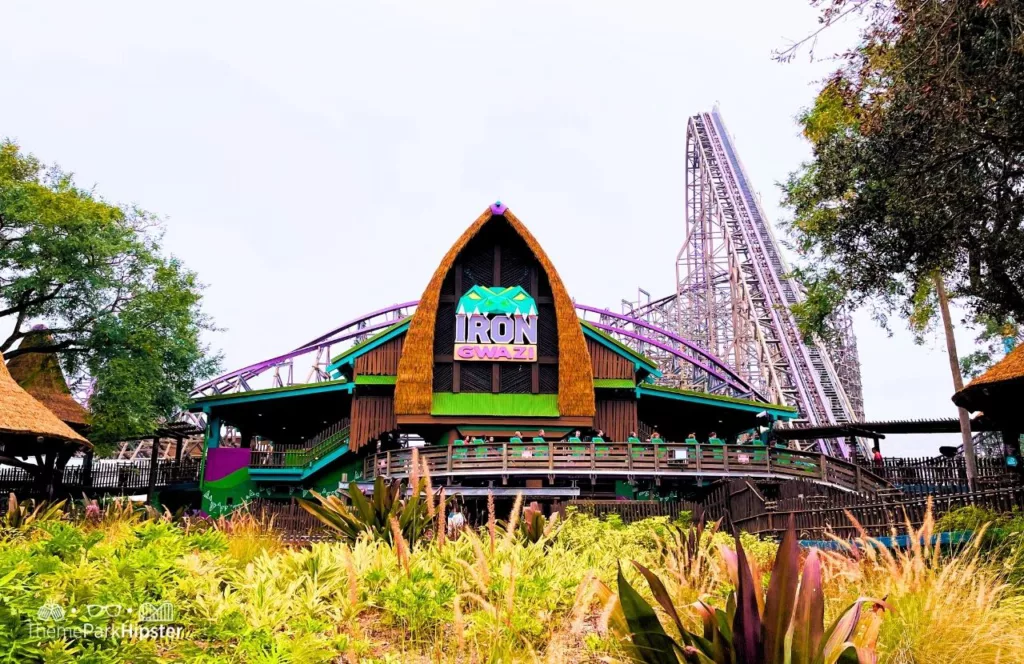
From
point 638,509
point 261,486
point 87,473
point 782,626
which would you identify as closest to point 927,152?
point 638,509

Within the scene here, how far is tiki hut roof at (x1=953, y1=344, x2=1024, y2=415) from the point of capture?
14.5 metres

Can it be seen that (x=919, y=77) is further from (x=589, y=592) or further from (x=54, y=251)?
(x=54, y=251)

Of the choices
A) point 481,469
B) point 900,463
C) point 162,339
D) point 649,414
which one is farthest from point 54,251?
point 900,463

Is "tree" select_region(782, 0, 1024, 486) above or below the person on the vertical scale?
above

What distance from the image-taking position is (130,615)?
5.02 meters

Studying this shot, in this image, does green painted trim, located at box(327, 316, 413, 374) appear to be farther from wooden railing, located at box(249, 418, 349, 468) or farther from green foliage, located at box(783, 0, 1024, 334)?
green foliage, located at box(783, 0, 1024, 334)

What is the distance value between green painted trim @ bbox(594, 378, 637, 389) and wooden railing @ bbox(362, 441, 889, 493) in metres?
4.70

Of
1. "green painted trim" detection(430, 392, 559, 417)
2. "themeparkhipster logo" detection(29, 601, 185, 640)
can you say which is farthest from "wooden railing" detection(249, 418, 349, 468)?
"themeparkhipster logo" detection(29, 601, 185, 640)

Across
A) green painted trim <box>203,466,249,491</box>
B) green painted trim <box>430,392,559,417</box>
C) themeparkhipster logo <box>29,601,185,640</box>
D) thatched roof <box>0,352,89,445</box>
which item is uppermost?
green painted trim <box>430,392,559,417</box>

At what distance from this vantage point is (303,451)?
30953 mm

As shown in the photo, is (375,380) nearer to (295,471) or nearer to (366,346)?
(366,346)

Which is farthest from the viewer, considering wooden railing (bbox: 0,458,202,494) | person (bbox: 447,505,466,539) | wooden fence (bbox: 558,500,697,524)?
wooden railing (bbox: 0,458,202,494)

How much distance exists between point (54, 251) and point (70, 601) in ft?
82.2

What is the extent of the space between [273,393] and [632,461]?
14594 millimetres
